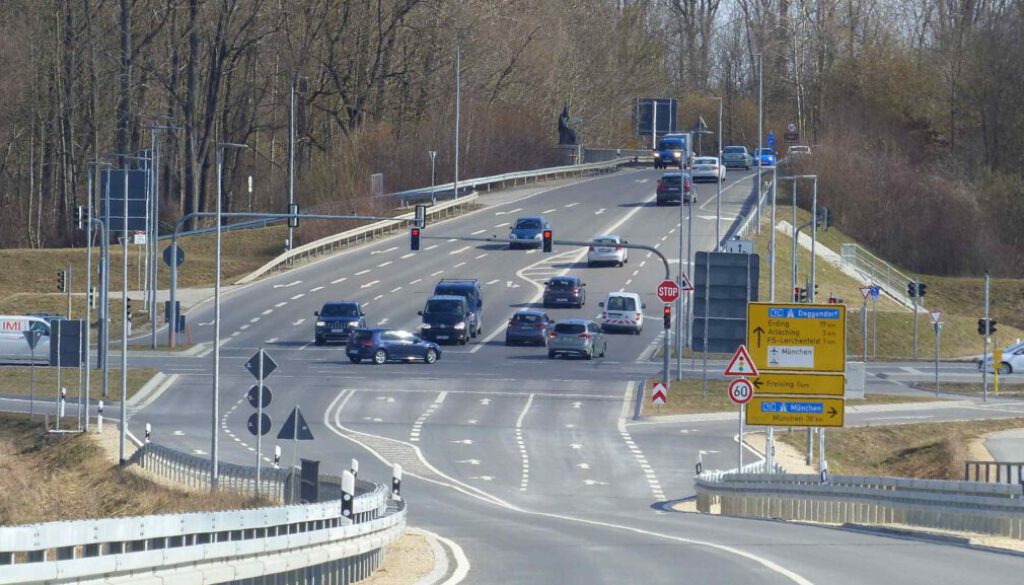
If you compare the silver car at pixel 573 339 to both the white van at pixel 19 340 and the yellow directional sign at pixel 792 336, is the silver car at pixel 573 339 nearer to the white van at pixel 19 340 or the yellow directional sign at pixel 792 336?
the white van at pixel 19 340

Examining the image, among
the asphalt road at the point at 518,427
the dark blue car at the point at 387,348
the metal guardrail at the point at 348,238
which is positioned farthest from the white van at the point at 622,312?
the metal guardrail at the point at 348,238

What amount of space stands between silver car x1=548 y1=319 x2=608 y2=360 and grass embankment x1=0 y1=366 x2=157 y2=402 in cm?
1399

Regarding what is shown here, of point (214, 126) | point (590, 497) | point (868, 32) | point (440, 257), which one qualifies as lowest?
point (590, 497)

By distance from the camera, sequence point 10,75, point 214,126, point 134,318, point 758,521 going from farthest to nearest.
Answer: point 214,126, point 10,75, point 134,318, point 758,521

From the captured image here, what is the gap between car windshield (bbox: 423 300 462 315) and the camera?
57188 millimetres

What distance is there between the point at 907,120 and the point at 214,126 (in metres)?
47.0

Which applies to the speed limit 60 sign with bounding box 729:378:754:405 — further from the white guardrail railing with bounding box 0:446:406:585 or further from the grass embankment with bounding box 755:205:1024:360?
the grass embankment with bounding box 755:205:1024:360

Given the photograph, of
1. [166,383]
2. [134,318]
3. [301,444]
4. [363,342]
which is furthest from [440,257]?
[301,444]

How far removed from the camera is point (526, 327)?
5819 cm

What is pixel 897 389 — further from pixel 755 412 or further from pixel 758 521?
pixel 758 521

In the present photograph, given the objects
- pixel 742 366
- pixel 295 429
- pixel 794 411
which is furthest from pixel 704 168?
pixel 295 429

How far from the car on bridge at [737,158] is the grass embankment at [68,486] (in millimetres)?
76558

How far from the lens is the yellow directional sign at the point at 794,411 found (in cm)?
3186

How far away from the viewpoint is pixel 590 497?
105ft
